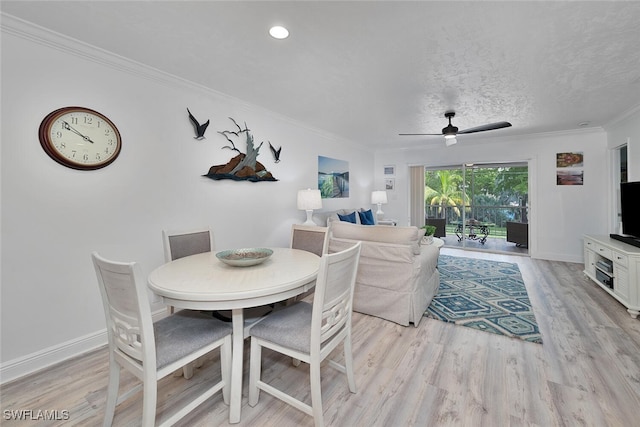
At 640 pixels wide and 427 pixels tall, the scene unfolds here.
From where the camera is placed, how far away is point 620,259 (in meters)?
2.81

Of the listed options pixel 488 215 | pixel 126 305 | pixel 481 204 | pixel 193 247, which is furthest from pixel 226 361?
A: pixel 488 215

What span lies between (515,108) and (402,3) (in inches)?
112

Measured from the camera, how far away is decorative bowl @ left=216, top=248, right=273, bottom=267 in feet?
5.61

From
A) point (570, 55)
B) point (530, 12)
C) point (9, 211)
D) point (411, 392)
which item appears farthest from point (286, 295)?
point (570, 55)

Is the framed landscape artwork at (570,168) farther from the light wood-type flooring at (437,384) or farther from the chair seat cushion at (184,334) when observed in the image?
the chair seat cushion at (184,334)

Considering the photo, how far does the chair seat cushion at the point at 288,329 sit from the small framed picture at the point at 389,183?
556cm

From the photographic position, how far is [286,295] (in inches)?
59.3

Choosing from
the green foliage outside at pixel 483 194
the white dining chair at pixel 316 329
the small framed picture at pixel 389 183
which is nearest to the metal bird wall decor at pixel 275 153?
the white dining chair at pixel 316 329

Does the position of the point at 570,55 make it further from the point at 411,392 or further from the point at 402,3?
the point at 411,392

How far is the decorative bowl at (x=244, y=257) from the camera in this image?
5.61 ft

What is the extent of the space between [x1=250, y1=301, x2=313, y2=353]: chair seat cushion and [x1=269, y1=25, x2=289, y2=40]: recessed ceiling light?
1.92m

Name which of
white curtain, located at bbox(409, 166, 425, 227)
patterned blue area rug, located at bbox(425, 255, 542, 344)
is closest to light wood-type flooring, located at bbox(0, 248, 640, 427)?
patterned blue area rug, located at bbox(425, 255, 542, 344)

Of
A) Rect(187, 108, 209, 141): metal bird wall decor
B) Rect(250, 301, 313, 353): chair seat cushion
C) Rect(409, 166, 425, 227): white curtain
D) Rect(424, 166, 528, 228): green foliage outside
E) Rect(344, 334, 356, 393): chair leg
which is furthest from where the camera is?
Rect(409, 166, 425, 227): white curtain

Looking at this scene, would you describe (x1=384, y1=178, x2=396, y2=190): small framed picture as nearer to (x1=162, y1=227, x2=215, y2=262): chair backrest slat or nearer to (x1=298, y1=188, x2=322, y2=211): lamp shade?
(x1=298, y1=188, x2=322, y2=211): lamp shade
